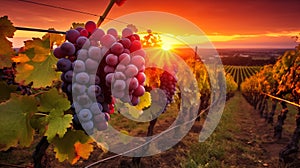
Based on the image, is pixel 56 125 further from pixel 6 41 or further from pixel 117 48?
pixel 6 41

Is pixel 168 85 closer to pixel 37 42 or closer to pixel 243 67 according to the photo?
pixel 37 42

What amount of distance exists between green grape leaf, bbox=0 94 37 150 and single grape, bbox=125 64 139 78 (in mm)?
432

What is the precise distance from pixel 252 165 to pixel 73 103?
19.8 ft

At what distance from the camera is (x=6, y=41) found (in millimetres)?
1401

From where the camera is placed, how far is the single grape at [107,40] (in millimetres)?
1331

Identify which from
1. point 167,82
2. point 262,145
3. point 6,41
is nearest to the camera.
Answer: point 6,41

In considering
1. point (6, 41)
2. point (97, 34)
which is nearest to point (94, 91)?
point (97, 34)

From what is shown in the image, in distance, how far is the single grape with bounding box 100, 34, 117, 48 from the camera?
4.37 ft

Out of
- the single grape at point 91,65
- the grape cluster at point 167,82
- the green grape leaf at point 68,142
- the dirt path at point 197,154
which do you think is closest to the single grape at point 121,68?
the single grape at point 91,65

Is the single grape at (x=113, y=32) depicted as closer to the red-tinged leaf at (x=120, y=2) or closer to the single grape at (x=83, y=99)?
the red-tinged leaf at (x=120, y=2)

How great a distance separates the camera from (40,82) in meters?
1.53

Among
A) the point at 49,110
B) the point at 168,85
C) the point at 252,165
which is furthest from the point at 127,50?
the point at 252,165

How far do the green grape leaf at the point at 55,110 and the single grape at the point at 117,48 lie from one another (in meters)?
0.31

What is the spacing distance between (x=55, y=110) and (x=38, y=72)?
0.41 m
